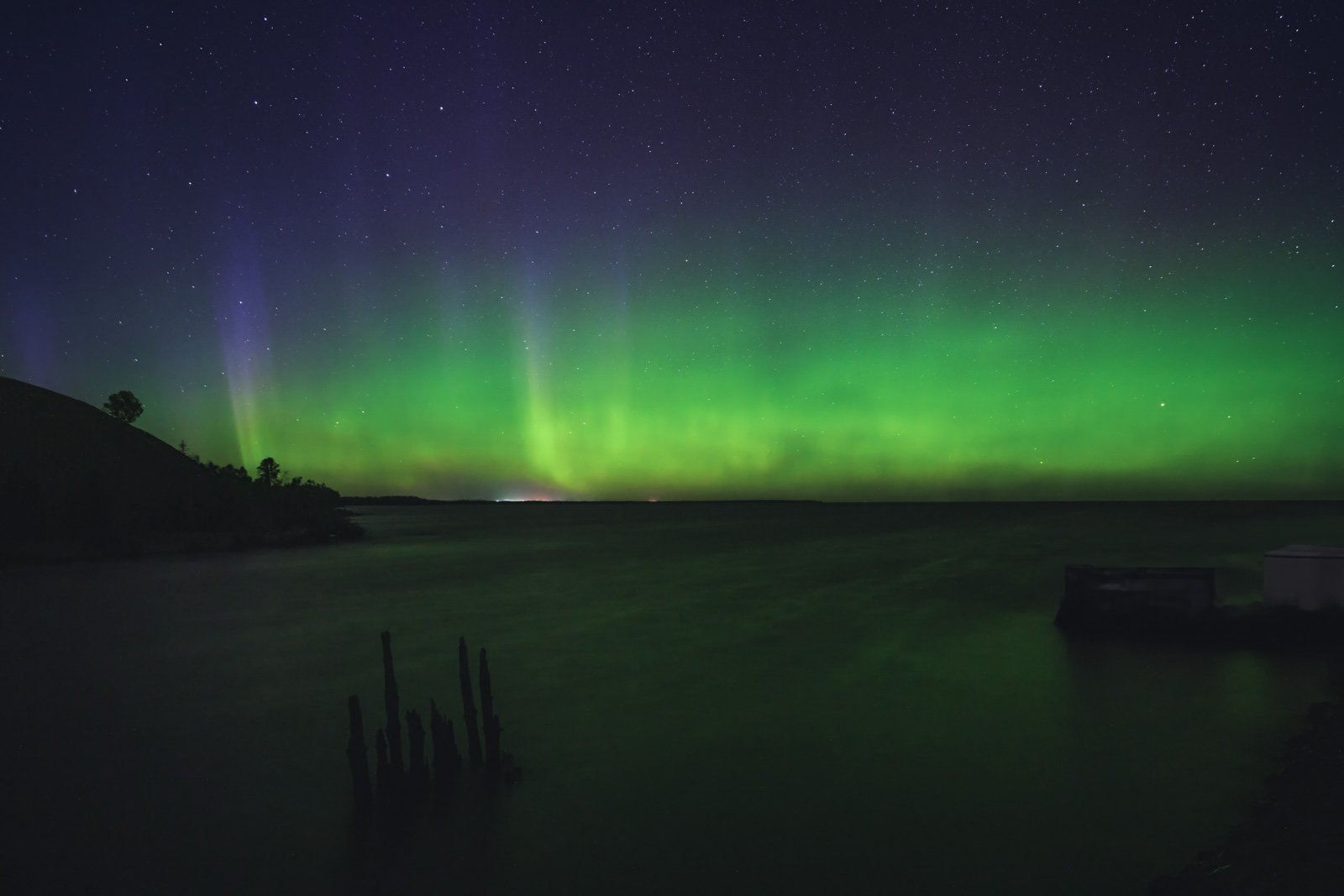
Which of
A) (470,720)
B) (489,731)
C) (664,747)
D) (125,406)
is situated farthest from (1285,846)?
(125,406)

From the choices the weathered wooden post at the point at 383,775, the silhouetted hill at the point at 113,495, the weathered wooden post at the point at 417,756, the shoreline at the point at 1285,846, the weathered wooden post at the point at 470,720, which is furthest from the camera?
the silhouetted hill at the point at 113,495

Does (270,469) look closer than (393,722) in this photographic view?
No

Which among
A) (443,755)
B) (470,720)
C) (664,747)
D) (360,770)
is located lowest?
(664,747)

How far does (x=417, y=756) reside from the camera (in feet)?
41.9

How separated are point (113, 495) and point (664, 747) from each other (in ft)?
271

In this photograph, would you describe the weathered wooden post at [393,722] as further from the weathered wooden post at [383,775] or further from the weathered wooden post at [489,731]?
the weathered wooden post at [489,731]

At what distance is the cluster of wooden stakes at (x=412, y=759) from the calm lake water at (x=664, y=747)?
0.65m

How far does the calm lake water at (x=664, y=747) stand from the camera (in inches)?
438

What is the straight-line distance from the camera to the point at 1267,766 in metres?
14.5

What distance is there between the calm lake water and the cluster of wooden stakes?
2.14ft

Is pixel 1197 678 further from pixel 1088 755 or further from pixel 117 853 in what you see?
pixel 117 853

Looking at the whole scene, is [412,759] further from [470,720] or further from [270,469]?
[270,469]

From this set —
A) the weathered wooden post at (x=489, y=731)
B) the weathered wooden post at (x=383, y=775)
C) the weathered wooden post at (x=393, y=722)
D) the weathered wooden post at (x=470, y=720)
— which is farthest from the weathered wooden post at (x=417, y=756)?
the weathered wooden post at (x=489, y=731)

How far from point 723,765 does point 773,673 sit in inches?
359
